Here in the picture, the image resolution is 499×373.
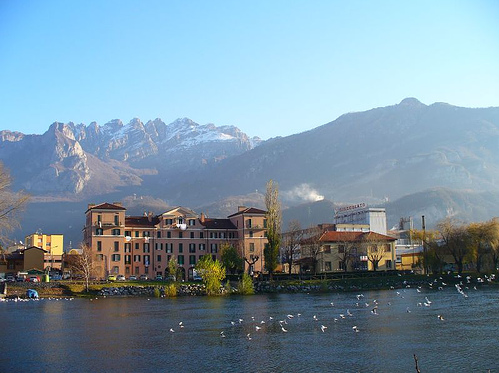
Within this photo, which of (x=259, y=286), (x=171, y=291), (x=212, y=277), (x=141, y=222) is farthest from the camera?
(x=141, y=222)

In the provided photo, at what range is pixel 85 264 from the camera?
107500 mm

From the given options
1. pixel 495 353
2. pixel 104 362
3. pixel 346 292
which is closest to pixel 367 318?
pixel 495 353

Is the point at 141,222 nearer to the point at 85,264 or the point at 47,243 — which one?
the point at 85,264

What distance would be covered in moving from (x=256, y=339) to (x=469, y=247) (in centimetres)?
7538

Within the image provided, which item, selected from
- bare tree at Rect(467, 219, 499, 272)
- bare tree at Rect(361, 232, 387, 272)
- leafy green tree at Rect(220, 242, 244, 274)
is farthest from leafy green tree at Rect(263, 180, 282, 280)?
bare tree at Rect(467, 219, 499, 272)

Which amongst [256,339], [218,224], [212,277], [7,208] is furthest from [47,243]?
[256,339]

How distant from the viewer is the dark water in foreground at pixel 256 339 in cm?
3719

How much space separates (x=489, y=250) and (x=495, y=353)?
7945cm

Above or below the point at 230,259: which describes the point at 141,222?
above

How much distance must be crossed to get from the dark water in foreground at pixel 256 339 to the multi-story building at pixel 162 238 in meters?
49.3

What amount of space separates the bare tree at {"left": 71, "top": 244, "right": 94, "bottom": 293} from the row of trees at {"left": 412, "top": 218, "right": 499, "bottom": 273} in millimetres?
64093

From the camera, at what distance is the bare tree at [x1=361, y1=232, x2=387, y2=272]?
393 feet

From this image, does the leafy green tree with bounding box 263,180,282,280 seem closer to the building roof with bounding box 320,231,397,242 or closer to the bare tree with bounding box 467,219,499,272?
the building roof with bounding box 320,231,397,242

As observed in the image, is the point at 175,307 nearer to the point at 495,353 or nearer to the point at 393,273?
the point at 495,353
